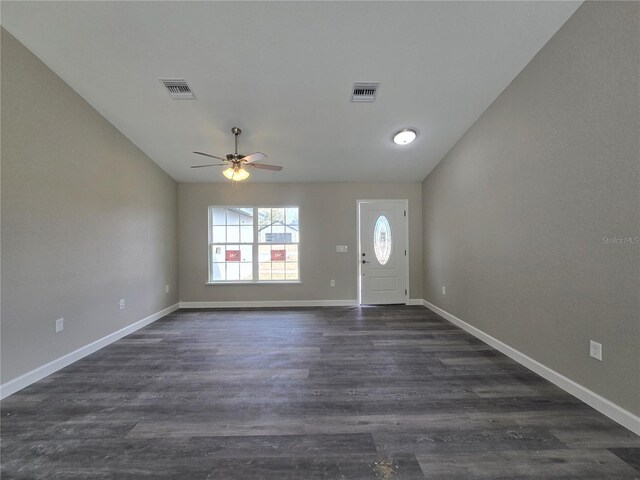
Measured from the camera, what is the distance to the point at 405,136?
3.55 metres

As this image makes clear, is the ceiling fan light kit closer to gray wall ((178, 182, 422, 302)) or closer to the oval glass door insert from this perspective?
gray wall ((178, 182, 422, 302))

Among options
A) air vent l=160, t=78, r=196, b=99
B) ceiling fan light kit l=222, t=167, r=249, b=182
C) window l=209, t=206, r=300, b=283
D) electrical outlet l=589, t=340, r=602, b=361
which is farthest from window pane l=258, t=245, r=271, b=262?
electrical outlet l=589, t=340, r=602, b=361

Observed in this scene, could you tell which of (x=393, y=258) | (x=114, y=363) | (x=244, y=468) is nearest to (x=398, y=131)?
(x=393, y=258)

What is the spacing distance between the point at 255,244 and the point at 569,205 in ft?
14.6

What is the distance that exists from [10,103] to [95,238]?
1409mm

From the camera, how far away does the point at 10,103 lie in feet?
7.03

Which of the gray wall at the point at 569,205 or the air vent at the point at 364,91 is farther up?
the air vent at the point at 364,91

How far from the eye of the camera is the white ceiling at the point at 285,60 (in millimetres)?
2053

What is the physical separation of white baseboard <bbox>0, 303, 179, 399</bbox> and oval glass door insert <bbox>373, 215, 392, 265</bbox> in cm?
406

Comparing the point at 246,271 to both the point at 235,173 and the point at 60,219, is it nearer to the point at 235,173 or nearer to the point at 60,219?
the point at 235,173

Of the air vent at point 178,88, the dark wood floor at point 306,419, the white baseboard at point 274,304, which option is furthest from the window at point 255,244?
the air vent at point 178,88

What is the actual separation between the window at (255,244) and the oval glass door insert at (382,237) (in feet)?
5.08

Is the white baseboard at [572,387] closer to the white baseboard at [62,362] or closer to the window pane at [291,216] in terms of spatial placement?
the window pane at [291,216]

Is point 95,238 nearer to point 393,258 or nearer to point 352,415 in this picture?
point 352,415
